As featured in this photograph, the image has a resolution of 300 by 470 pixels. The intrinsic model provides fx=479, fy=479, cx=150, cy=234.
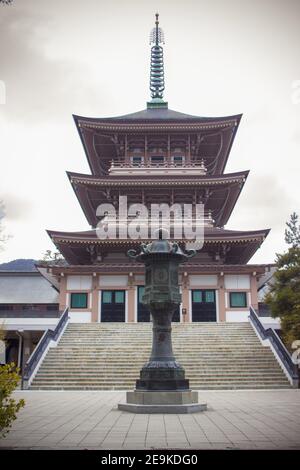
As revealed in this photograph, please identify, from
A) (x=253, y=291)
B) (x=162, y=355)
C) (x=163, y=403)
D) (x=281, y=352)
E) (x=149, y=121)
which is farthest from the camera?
(x=149, y=121)

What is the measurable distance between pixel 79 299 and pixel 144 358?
9.80 m

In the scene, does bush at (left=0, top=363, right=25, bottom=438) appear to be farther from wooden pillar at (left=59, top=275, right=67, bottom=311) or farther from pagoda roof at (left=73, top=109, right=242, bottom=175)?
pagoda roof at (left=73, top=109, right=242, bottom=175)

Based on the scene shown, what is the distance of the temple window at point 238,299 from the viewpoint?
102 ft

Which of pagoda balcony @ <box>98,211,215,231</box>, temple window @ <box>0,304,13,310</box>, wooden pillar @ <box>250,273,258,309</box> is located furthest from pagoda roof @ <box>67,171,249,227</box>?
temple window @ <box>0,304,13,310</box>

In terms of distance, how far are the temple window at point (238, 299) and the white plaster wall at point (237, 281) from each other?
45 centimetres

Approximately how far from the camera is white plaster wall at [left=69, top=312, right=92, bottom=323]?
30.9 metres

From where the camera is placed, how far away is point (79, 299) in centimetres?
3136

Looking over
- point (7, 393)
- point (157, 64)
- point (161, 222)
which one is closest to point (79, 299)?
point (161, 222)

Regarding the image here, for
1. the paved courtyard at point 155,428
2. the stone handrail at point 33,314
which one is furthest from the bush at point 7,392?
the stone handrail at point 33,314

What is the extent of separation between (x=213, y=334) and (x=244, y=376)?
523 cm

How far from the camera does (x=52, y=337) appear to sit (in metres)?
24.4

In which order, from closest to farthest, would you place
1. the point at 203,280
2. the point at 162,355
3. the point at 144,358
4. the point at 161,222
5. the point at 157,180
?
1. the point at 162,355
2. the point at 144,358
3. the point at 203,280
4. the point at 157,180
5. the point at 161,222

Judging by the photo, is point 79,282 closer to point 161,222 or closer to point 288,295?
point 161,222
